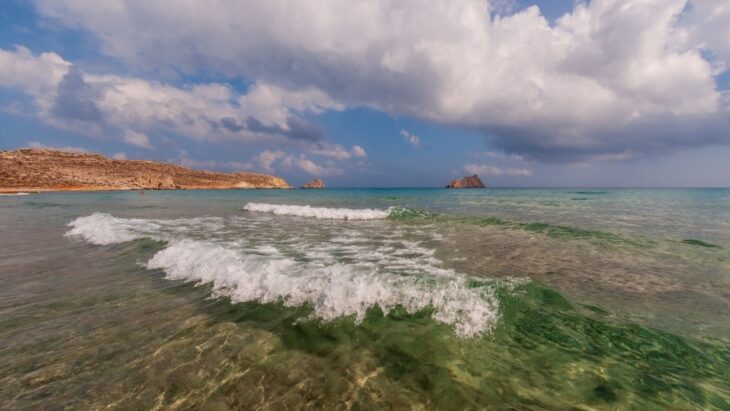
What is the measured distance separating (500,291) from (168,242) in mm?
12575

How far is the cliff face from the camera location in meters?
82.4

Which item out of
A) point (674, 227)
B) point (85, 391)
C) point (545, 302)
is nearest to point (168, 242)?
point (85, 391)

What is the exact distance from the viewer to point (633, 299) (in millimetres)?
7059

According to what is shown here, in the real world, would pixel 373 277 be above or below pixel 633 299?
above

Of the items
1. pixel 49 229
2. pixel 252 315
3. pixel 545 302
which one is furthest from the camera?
pixel 49 229

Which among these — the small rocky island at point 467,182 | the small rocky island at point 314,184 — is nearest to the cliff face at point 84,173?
the small rocky island at point 314,184

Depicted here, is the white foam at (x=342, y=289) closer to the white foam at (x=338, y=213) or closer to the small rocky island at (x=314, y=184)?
the white foam at (x=338, y=213)

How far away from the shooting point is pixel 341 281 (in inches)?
269

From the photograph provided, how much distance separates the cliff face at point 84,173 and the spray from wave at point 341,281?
4138 inches

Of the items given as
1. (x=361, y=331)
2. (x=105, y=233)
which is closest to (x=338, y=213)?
(x=105, y=233)

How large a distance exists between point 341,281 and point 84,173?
4857 inches

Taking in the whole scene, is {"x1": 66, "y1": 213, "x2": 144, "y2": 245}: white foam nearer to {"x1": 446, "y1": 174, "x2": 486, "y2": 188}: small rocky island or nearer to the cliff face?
the cliff face

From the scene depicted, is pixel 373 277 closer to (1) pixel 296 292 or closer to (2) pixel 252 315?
(1) pixel 296 292

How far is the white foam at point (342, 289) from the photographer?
585 cm
